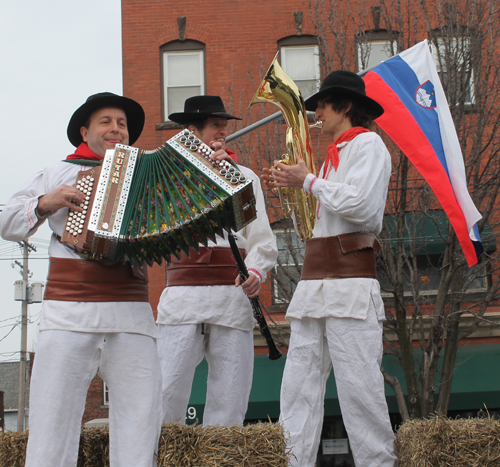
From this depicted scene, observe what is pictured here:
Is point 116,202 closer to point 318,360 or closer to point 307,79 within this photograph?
point 318,360

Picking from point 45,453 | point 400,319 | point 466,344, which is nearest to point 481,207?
point 400,319

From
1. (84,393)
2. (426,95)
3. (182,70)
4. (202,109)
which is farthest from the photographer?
(182,70)

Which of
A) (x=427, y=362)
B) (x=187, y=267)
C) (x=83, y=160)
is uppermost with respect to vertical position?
(x=83, y=160)

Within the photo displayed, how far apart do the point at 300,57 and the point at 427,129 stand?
676cm

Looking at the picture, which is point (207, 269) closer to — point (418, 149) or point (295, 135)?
point (295, 135)

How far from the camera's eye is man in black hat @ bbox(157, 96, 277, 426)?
3906 mm

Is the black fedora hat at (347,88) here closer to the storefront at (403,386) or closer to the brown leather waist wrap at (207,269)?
the brown leather waist wrap at (207,269)

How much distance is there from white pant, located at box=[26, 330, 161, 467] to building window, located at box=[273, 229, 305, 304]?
603 cm

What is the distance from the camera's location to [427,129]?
5918 millimetres

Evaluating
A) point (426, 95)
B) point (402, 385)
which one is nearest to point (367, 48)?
point (426, 95)

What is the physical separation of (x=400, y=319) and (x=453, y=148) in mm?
3512

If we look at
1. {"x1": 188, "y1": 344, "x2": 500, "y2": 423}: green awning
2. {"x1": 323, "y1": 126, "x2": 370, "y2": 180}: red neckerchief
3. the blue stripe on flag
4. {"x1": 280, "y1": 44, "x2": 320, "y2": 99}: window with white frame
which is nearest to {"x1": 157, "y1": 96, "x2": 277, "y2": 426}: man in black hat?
{"x1": 323, "y1": 126, "x2": 370, "y2": 180}: red neckerchief

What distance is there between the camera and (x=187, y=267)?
404 cm

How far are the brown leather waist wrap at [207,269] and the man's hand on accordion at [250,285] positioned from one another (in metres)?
0.21
